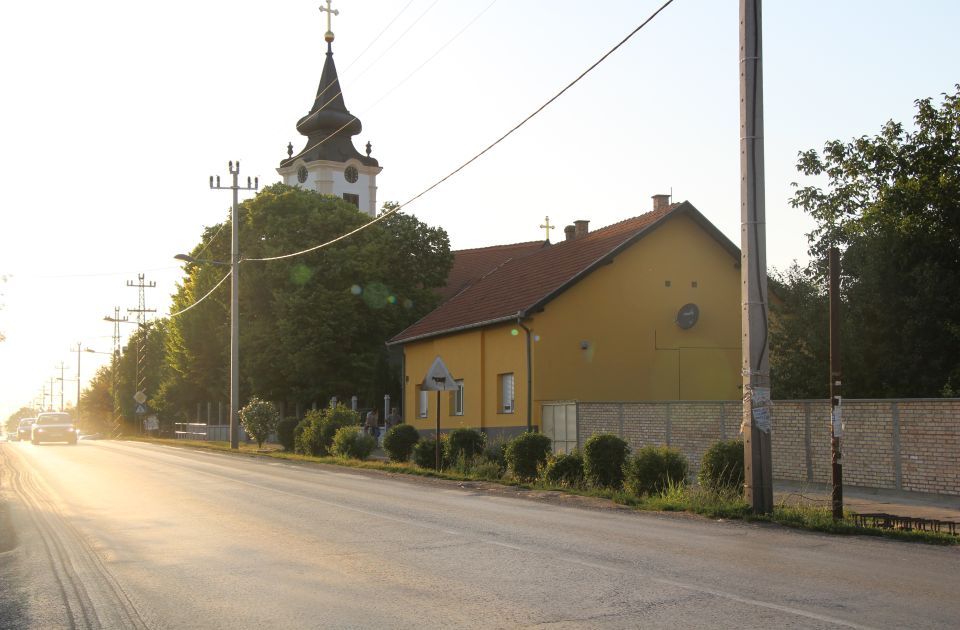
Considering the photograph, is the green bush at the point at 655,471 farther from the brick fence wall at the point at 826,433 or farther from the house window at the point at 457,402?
the house window at the point at 457,402

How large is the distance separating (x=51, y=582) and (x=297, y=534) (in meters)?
3.27

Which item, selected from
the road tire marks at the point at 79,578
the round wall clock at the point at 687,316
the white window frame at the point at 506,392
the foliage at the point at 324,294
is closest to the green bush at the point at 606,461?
the road tire marks at the point at 79,578

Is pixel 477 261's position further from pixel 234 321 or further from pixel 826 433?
pixel 826 433

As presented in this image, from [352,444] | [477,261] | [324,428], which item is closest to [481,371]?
[352,444]

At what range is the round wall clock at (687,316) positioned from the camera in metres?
31.6

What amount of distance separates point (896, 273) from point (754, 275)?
11.8m

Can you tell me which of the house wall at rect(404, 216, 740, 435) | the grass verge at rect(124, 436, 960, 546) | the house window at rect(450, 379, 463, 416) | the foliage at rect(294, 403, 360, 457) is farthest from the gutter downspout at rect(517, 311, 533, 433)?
the foliage at rect(294, 403, 360, 457)

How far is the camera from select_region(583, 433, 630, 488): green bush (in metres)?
18.9

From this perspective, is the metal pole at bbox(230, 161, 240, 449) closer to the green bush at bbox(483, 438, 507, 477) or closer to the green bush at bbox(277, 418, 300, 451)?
the green bush at bbox(277, 418, 300, 451)

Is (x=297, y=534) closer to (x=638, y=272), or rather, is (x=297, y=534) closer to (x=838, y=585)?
(x=838, y=585)

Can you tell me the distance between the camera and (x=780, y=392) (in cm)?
2597

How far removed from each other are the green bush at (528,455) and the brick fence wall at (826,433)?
3476mm

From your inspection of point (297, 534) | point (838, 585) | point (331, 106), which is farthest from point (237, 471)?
point (331, 106)

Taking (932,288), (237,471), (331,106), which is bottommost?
(237,471)
